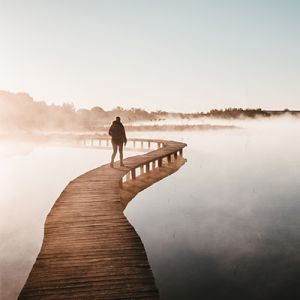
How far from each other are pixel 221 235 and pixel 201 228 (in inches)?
39.5

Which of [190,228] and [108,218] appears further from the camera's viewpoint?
[190,228]

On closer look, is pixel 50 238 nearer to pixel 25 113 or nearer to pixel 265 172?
pixel 265 172

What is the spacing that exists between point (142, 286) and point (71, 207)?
18.3 feet

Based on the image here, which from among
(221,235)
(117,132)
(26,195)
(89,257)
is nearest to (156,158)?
(117,132)

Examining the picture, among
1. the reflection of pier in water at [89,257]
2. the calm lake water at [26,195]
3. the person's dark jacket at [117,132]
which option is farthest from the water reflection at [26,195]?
the person's dark jacket at [117,132]

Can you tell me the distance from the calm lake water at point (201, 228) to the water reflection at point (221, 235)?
3cm

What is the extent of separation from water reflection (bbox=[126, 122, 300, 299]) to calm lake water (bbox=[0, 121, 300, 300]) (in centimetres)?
3

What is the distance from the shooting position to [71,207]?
1093 centimetres

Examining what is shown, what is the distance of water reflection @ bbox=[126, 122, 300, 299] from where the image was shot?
29.1 feet

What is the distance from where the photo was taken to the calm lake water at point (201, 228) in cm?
897

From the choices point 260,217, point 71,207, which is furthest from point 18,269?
point 260,217

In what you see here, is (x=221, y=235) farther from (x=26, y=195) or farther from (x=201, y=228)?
(x=26, y=195)

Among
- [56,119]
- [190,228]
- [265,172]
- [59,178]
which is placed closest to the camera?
[190,228]

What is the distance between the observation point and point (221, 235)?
12.5m
